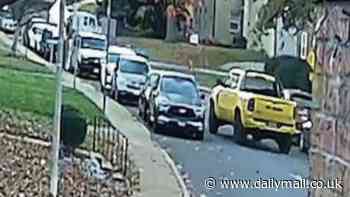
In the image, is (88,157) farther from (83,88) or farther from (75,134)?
(83,88)

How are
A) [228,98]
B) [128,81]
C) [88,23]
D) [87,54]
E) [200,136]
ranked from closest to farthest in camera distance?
[200,136] → [228,98] → [128,81] → [87,54] → [88,23]

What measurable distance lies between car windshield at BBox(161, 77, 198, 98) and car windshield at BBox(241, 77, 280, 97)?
1.43 meters

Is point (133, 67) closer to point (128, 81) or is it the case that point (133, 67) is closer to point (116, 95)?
point (128, 81)

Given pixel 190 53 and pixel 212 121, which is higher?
pixel 190 53

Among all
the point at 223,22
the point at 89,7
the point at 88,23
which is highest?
the point at 89,7

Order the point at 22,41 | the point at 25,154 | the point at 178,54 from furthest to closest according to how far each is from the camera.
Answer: the point at 178,54
the point at 22,41
the point at 25,154

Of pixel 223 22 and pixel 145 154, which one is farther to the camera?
pixel 223 22

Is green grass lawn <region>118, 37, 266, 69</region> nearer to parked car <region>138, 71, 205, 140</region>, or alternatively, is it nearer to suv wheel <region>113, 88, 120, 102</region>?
suv wheel <region>113, 88, 120, 102</region>

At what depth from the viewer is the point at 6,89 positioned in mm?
24281

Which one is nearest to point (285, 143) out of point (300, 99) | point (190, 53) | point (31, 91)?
point (300, 99)

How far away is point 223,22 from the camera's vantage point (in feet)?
170

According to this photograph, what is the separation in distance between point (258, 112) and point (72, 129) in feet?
24.4

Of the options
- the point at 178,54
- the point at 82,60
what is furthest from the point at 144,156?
the point at 178,54

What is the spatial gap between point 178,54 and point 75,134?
94.6 ft
